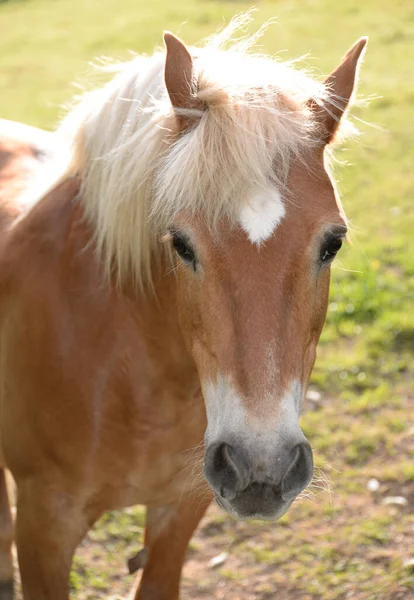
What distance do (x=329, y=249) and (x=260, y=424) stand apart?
504 mm

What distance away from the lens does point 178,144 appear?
224 centimetres

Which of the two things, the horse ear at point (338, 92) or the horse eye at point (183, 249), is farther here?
the horse ear at point (338, 92)

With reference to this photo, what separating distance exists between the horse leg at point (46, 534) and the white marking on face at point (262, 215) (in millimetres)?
1154

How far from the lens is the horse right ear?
88.0 inches

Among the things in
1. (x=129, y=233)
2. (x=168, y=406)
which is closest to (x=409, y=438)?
(x=168, y=406)

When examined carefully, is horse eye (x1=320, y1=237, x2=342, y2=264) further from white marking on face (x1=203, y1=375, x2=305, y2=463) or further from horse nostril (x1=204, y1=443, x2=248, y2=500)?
horse nostril (x1=204, y1=443, x2=248, y2=500)

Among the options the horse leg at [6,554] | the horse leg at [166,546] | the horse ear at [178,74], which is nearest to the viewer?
the horse ear at [178,74]

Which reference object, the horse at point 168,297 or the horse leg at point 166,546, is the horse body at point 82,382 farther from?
the horse leg at point 166,546

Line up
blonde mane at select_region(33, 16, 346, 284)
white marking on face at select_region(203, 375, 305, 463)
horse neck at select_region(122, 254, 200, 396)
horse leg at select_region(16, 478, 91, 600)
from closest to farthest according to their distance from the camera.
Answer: white marking on face at select_region(203, 375, 305, 463) < blonde mane at select_region(33, 16, 346, 284) < horse neck at select_region(122, 254, 200, 396) < horse leg at select_region(16, 478, 91, 600)

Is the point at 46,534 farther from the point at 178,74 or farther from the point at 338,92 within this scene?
the point at 338,92

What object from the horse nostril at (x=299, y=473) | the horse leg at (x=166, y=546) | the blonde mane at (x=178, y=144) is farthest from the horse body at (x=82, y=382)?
the horse nostril at (x=299, y=473)

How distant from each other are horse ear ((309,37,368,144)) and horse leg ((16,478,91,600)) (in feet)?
4.62

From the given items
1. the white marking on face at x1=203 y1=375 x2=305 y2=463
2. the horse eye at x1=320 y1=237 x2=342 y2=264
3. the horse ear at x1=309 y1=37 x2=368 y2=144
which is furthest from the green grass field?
the white marking on face at x1=203 y1=375 x2=305 y2=463

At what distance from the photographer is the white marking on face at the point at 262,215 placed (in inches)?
80.4
